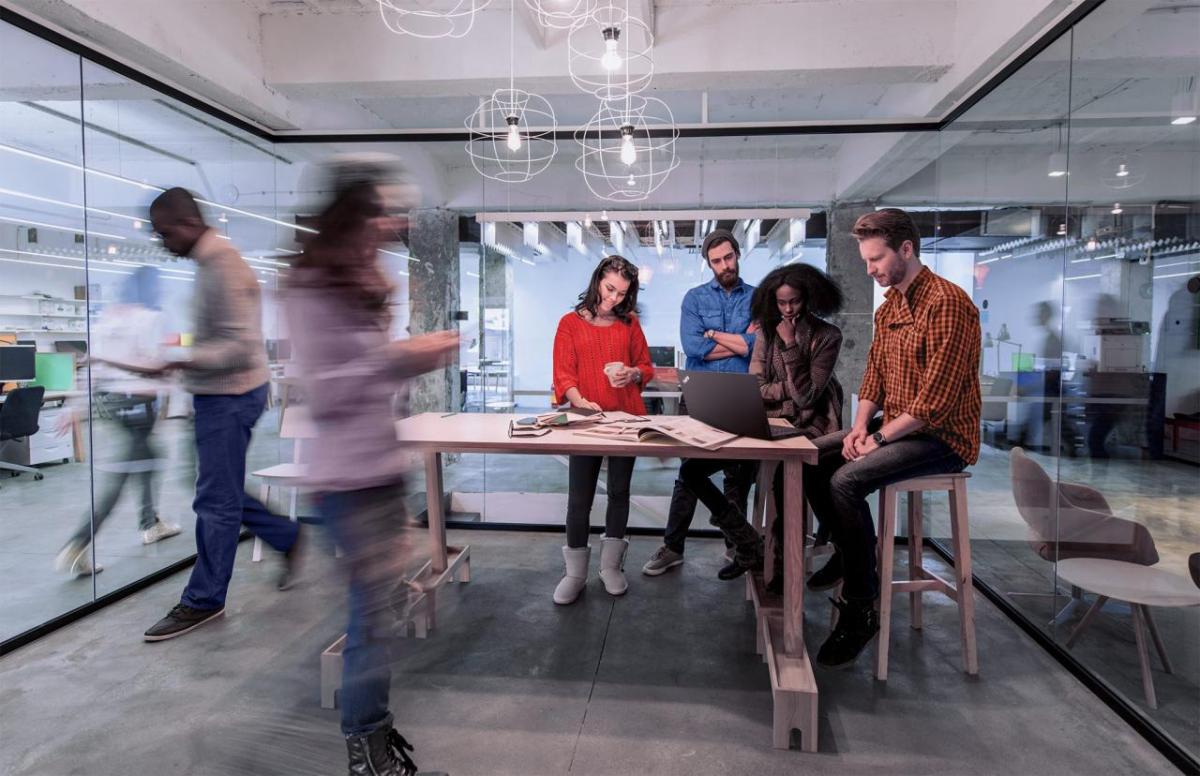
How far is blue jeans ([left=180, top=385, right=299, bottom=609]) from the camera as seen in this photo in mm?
2703

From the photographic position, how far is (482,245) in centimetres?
445

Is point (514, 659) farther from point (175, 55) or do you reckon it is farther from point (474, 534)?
point (175, 55)

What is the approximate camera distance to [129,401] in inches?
132

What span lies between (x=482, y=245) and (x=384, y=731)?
3332mm

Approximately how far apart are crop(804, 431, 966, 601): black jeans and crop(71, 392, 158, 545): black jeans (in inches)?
129

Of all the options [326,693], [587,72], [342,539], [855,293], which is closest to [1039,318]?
[855,293]

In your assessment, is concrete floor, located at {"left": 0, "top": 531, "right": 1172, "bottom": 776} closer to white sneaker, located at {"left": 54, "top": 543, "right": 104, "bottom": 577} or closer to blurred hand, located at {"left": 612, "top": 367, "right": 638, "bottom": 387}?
white sneaker, located at {"left": 54, "top": 543, "right": 104, "bottom": 577}

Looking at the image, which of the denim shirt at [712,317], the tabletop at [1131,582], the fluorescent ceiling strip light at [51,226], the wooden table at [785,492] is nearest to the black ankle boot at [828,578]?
the wooden table at [785,492]

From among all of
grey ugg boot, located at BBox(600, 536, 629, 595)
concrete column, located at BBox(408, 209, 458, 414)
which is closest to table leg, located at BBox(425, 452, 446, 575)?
grey ugg boot, located at BBox(600, 536, 629, 595)

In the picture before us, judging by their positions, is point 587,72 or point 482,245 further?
point 482,245

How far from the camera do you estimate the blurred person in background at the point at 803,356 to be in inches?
115

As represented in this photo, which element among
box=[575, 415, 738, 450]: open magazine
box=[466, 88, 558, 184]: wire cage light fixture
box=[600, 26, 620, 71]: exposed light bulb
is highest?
box=[466, 88, 558, 184]: wire cage light fixture

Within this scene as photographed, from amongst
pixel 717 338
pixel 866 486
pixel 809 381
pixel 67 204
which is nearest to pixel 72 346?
pixel 67 204

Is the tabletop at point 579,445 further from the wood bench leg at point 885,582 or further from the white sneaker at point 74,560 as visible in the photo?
the white sneaker at point 74,560
